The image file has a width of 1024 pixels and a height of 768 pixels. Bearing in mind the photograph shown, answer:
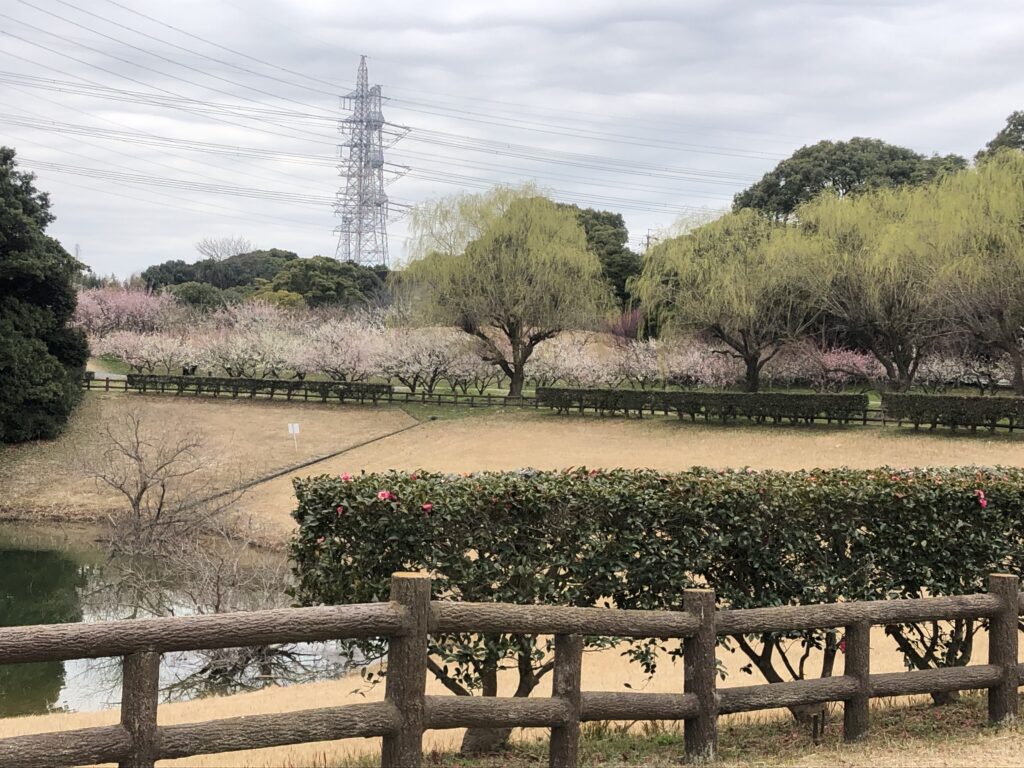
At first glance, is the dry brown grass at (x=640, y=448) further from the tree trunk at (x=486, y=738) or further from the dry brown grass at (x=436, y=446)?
the tree trunk at (x=486, y=738)

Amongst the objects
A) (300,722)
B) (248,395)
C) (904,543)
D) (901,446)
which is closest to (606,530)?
(904,543)

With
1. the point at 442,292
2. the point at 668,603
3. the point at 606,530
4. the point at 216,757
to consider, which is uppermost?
the point at 442,292

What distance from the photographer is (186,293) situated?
67.4 metres

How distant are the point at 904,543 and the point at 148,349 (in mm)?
43493

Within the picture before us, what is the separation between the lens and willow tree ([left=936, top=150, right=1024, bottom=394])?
29609 millimetres

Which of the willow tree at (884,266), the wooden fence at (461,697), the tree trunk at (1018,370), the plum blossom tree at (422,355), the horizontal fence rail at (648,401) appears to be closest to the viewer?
the wooden fence at (461,697)

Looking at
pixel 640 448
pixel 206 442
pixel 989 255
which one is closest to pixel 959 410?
pixel 989 255

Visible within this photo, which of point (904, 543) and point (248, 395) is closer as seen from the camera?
point (904, 543)

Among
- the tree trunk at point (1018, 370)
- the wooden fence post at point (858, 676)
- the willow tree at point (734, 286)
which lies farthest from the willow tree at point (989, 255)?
the wooden fence post at point (858, 676)

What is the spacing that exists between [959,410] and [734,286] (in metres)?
9.41

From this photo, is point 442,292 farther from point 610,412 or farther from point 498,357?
point 610,412

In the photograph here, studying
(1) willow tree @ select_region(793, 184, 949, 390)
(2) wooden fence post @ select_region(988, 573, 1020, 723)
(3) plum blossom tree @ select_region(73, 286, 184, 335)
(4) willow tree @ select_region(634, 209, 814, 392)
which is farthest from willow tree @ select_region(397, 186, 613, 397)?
(2) wooden fence post @ select_region(988, 573, 1020, 723)

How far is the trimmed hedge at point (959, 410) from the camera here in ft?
93.2

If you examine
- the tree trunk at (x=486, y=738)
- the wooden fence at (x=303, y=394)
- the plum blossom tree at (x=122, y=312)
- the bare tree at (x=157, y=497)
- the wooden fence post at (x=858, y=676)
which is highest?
the plum blossom tree at (x=122, y=312)
